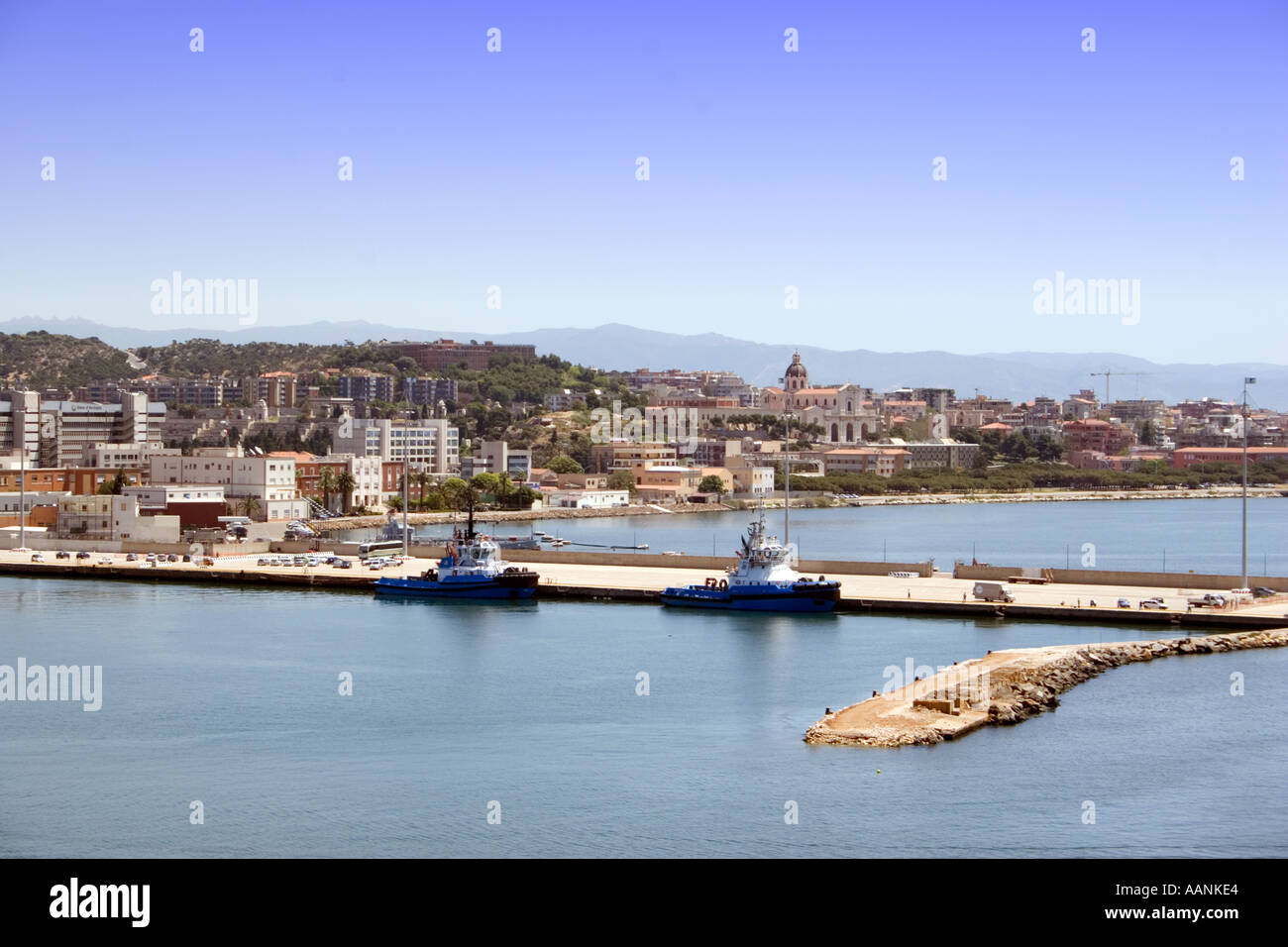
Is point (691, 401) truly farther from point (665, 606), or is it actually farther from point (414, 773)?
point (414, 773)

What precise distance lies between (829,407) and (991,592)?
2346 inches

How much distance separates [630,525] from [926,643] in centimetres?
2535

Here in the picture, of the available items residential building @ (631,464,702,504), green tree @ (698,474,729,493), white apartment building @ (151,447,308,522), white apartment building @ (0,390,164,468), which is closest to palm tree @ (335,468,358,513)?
white apartment building @ (151,447,308,522)

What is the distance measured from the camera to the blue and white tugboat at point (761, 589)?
727 inches

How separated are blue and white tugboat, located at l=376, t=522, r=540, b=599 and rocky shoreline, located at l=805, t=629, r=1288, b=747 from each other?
7.97 meters

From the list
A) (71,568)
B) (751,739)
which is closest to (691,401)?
(71,568)

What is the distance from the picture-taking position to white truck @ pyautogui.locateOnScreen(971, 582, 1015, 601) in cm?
1778

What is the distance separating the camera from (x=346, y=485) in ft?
121

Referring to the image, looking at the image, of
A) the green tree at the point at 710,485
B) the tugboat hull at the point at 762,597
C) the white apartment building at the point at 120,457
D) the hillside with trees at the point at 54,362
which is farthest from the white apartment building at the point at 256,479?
the hillside with trees at the point at 54,362

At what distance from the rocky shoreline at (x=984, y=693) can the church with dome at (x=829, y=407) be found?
5553 centimetres

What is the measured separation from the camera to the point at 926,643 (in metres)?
15.5

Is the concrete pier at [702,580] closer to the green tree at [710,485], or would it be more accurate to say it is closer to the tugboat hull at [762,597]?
the tugboat hull at [762,597]

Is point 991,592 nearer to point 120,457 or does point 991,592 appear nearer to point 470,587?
point 470,587

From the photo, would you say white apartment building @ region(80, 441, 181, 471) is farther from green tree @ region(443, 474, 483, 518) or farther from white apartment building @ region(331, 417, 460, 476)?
green tree @ region(443, 474, 483, 518)
